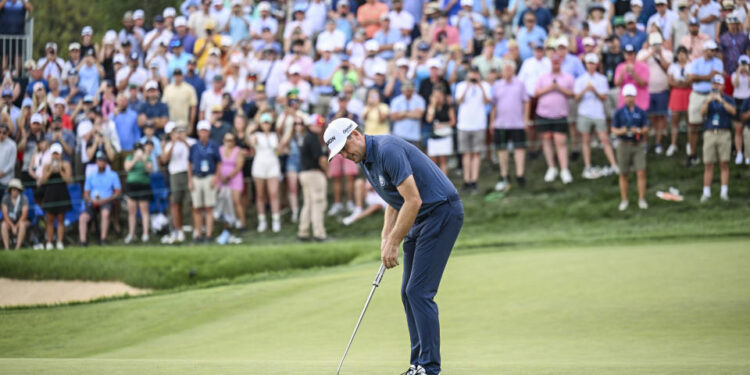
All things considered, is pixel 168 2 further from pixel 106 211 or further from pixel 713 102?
pixel 713 102

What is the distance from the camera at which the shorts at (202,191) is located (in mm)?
18500

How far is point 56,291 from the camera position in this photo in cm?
1562

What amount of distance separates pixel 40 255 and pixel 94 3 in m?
12.9

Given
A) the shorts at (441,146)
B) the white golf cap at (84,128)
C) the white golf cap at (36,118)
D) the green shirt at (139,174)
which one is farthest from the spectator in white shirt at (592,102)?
the white golf cap at (36,118)

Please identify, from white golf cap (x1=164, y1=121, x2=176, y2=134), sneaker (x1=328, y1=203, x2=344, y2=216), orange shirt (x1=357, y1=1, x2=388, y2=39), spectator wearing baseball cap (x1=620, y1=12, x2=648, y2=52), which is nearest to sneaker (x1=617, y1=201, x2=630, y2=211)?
spectator wearing baseball cap (x1=620, y1=12, x2=648, y2=52)

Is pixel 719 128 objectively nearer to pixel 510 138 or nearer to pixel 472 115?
pixel 510 138

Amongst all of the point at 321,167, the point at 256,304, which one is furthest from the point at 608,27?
the point at 256,304

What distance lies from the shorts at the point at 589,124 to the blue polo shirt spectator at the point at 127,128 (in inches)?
344

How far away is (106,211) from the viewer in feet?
61.6

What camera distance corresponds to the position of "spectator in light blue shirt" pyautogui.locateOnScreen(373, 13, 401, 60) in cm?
2092

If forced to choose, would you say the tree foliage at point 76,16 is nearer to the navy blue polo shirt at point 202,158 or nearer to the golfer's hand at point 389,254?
the navy blue polo shirt at point 202,158

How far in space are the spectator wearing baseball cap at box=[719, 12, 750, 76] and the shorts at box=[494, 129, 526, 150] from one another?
3.83m

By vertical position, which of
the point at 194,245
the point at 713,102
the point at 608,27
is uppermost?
the point at 608,27

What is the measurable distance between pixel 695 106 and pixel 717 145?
47.4 inches
